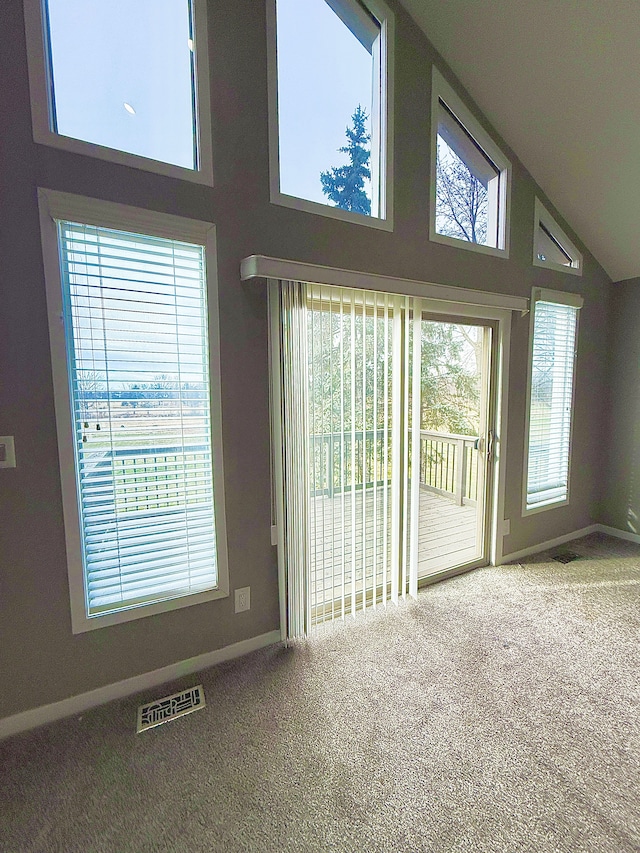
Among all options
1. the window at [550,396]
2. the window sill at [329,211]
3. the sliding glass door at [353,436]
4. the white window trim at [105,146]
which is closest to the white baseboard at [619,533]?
the window at [550,396]

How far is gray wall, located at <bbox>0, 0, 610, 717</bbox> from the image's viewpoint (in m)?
1.60

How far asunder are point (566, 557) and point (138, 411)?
3.46 m

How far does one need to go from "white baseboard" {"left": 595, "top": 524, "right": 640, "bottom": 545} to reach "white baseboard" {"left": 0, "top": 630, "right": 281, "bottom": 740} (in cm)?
339

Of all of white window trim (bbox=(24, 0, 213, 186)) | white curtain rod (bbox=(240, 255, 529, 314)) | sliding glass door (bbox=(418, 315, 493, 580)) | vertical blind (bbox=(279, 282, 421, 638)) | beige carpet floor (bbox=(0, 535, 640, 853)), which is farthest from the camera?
sliding glass door (bbox=(418, 315, 493, 580))

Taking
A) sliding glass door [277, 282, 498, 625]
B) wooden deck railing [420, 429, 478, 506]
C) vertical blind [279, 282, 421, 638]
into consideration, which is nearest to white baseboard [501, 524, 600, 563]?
sliding glass door [277, 282, 498, 625]

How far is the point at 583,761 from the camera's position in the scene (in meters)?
1.55

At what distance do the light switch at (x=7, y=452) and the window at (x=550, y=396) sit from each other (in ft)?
11.1

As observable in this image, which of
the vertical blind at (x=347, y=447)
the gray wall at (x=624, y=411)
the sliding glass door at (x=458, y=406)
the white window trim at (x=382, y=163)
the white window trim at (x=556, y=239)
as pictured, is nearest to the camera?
the white window trim at (x=382, y=163)

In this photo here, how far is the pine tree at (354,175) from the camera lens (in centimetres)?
231

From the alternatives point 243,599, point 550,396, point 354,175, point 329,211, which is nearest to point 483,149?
point 354,175

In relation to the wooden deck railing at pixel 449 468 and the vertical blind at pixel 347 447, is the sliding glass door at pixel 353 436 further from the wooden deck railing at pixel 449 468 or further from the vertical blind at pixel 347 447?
the wooden deck railing at pixel 449 468

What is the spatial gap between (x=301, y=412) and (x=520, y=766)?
1.74 metres

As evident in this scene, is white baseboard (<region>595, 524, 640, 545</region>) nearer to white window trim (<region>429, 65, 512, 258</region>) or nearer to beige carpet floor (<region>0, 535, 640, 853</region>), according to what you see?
beige carpet floor (<region>0, 535, 640, 853</region>)

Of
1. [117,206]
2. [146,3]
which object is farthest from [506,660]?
[146,3]
